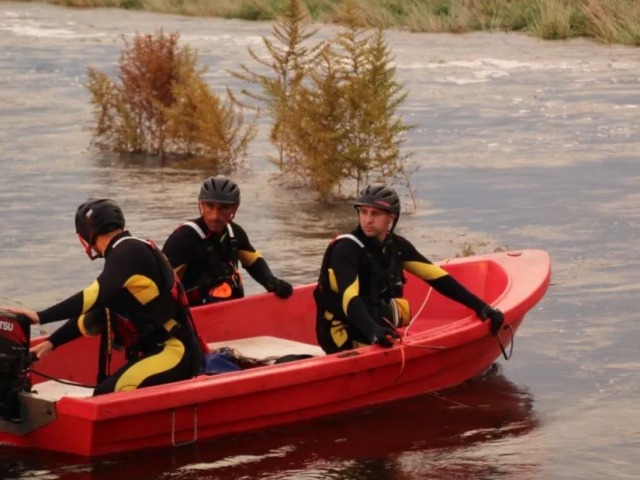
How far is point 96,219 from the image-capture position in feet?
27.3

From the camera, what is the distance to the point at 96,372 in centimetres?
970

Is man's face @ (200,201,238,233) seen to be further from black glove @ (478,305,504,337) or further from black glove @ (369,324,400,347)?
black glove @ (478,305,504,337)

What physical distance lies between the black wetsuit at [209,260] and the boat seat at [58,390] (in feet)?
4.03

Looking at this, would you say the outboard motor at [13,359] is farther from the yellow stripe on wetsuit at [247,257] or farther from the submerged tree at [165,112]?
the submerged tree at [165,112]

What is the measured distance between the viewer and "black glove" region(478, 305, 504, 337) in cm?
976

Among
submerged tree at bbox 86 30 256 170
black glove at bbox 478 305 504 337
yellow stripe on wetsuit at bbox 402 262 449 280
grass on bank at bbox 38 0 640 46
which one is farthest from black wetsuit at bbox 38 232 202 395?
grass on bank at bbox 38 0 640 46

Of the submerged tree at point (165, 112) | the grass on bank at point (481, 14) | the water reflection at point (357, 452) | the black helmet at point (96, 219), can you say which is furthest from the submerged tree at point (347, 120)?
the grass on bank at point (481, 14)

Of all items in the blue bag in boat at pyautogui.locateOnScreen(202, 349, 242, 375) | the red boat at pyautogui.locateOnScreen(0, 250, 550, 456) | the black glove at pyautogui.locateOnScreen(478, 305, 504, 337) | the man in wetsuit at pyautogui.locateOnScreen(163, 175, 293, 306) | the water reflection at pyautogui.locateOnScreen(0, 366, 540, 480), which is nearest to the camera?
the red boat at pyautogui.locateOnScreen(0, 250, 550, 456)

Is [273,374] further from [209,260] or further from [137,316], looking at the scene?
[209,260]

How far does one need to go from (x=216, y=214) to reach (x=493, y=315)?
1.81 m

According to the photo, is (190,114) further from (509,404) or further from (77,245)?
(509,404)

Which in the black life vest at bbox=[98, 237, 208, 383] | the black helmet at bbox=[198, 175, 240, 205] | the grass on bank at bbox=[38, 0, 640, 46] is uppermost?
the grass on bank at bbox=[38, 0, 640, 46]

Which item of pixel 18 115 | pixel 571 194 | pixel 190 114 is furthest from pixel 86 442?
pixel 18 115

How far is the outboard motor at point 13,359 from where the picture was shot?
27.0 feet
